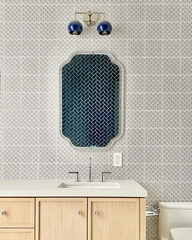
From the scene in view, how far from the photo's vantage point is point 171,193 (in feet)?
6.94

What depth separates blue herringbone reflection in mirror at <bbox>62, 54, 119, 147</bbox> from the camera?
213cm

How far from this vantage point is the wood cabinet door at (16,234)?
164cm

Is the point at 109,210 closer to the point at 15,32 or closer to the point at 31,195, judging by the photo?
the point at 31,195

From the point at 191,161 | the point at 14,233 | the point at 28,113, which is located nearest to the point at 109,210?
the point at 14,233

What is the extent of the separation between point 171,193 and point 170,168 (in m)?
0.21

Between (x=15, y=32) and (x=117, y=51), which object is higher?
(x=15, y=32)

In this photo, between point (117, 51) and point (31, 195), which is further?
point (117, 51)

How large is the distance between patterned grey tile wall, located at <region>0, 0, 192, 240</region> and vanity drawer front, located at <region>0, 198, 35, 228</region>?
1.58 ft

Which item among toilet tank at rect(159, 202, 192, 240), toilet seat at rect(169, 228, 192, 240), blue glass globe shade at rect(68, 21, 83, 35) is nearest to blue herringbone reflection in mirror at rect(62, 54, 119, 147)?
blue glass globe shade at rect(68, 21, 83, 35)

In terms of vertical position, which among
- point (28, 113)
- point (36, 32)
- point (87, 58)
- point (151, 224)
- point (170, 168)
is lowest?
point (151, 224)

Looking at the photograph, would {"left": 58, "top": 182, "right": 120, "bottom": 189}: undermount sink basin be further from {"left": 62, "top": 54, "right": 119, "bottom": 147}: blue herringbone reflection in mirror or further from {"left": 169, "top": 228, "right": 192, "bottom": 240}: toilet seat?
{"left": 169, "top": 228, "right": 192, "bottom": 240}: toilet seat

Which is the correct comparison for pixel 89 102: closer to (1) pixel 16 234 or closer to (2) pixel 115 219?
(2) pixel 115 219

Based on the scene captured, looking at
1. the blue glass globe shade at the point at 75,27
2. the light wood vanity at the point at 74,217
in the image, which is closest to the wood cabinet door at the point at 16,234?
the light wood vanity at the point at 74,217

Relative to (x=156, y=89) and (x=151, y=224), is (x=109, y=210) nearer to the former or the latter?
(x=151, y=224)
